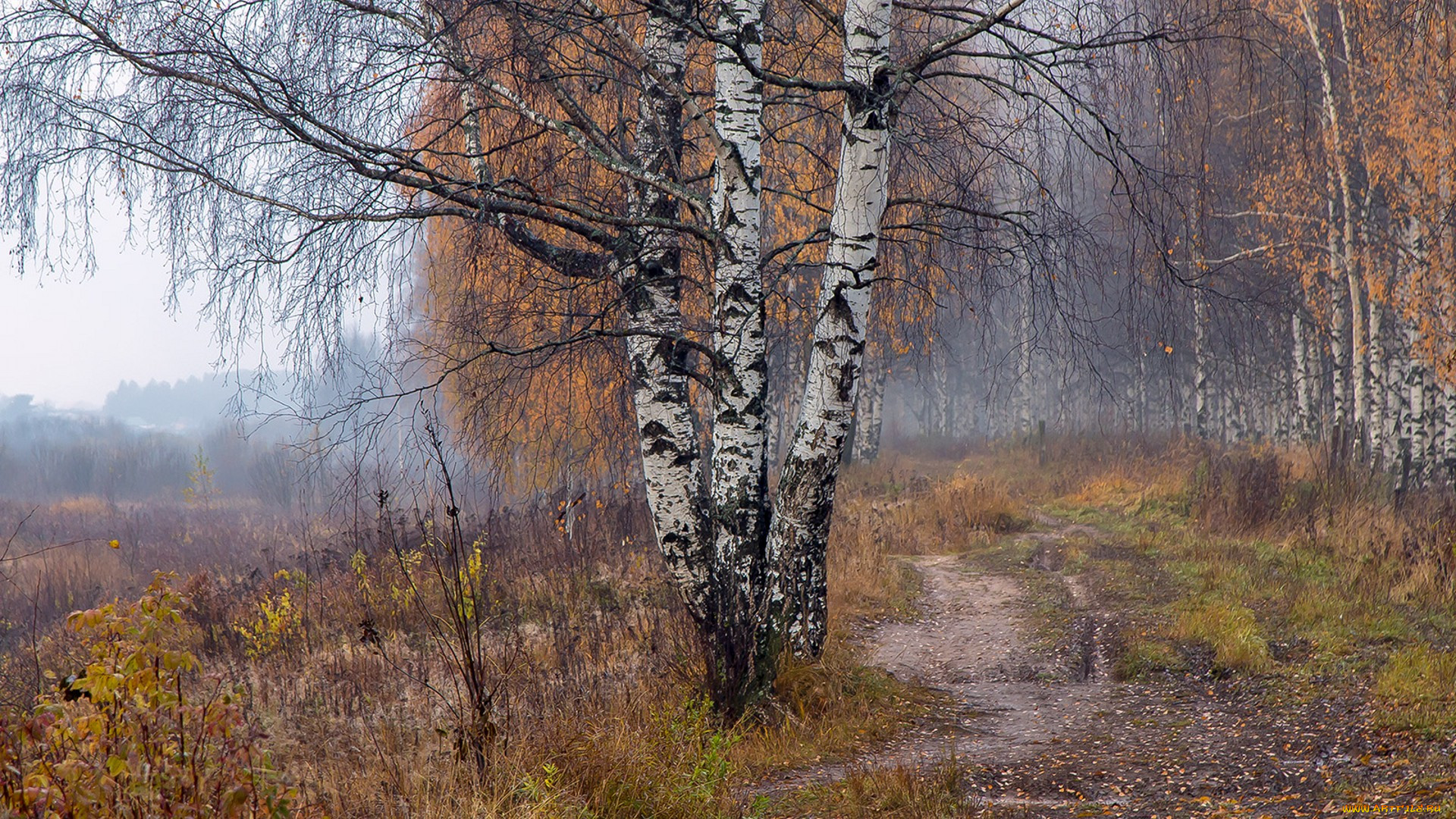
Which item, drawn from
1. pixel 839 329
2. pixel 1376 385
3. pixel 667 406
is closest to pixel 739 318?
pixel 839 329

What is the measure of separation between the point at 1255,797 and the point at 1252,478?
338 inches

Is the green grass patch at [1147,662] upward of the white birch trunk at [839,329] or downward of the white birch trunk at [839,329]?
downward

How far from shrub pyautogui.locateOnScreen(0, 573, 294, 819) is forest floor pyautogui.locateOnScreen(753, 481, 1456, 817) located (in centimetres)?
228

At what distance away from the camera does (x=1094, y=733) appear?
5.12m

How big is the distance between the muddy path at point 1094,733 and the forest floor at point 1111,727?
0.05 feet

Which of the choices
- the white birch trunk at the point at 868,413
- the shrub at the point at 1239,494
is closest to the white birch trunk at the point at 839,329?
the shrub at the point at 1239,494

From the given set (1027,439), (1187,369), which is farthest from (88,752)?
(1187,369)

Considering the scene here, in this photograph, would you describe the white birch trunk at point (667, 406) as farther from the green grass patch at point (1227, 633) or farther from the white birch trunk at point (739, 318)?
the green grass patch at point (1227, 633)

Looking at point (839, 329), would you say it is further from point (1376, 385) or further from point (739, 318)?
point (1376, 385)

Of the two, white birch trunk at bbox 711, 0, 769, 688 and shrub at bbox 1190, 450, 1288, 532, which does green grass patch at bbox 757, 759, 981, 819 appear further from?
shrub at bbox 1190, 450, 1288, 532

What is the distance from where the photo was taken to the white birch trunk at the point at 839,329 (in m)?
5.15

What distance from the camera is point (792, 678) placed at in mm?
5203

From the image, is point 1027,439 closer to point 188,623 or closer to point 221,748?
point 188,623

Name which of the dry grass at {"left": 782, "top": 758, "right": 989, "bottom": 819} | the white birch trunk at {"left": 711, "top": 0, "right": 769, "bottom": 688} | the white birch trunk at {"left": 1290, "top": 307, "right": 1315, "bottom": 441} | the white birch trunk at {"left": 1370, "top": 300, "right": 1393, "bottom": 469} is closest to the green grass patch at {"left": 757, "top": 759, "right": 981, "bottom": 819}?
the dry grass at {"left": 782, "top": 758, "right": 989, "bottom": 819}
